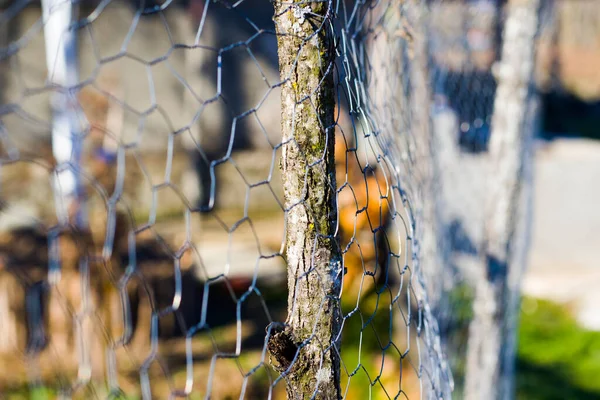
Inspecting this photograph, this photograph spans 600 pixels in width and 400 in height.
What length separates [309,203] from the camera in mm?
1235

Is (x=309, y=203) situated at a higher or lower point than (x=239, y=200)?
higher

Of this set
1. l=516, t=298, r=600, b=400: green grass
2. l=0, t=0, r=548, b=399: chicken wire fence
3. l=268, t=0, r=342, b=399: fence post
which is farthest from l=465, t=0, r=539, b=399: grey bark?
l=268, t=0, r=342, b=399: fence post

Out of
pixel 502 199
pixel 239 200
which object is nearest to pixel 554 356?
pixel 502 199

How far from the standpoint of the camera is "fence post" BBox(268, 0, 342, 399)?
1.21 metres

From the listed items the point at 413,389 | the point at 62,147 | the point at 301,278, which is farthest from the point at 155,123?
the point at 301,278

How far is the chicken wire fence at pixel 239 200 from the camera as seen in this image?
1227 mm

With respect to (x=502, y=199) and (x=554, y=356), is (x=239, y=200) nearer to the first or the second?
(x=554, y=356)

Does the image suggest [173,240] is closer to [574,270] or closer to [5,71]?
[5,71]

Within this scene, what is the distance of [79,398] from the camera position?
3270mm

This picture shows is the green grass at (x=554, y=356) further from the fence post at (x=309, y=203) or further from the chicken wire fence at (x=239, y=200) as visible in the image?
the fence post at (x=309, y=203)

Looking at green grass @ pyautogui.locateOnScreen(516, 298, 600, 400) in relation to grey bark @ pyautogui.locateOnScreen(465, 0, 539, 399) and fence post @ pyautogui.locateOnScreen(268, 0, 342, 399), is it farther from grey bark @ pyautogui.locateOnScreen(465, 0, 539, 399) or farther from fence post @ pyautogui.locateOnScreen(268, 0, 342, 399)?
fence post @ pyautogui.locateOnScreen(268, 0, 342, 399)

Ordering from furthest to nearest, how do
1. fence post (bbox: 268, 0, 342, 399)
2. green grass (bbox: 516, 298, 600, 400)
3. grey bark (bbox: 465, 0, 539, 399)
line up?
1. green grass (bbox: 516, 298, 600, 400)
2. grey bark (bbox: 465, 0, 539, 399)
3. fence post (bbox: 268, 0, 342, 399)

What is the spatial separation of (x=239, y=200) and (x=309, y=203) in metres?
5.85

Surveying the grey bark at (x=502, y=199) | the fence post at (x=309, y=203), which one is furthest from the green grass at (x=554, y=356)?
the fence post at (x=309, y=203)
